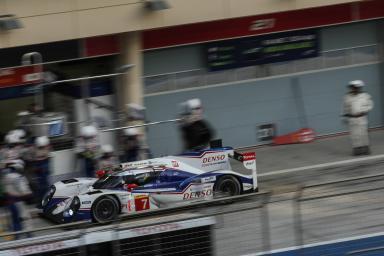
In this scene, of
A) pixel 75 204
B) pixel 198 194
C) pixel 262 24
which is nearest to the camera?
pixel 75 204

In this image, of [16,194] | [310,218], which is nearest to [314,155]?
[16,194]

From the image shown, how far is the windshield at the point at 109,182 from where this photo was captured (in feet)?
44.8

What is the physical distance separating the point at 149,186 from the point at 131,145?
215 centimetres

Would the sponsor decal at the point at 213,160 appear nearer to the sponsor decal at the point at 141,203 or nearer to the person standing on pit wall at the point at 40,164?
the sponsor decal at the point at 141,203

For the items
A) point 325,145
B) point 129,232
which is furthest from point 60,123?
point 129,232

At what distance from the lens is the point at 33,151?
1523cm

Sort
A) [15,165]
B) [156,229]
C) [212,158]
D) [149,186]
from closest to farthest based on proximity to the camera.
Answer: [156,229]
[15,165]
[149,186]
[212,158]

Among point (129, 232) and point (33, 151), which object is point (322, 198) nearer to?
point (129, 232)

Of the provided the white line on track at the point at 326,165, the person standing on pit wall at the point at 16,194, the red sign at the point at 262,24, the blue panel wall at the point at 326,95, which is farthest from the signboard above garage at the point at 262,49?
the person standing on pit wall at the point at 16,194

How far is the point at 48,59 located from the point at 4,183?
3.99 m

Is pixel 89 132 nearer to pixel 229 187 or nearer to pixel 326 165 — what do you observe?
pixel 229 187

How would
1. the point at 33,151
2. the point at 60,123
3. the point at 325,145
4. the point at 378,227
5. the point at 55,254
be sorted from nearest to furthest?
the point at 55,254, the point at 378,227, the point at 33,151, the point at 60,123, the point at 325,145

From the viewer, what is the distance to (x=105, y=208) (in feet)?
44.2

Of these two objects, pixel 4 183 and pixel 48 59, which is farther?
pixel 48 59
